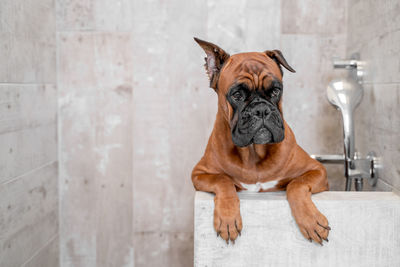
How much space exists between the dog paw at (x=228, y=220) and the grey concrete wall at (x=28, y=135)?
100 cm

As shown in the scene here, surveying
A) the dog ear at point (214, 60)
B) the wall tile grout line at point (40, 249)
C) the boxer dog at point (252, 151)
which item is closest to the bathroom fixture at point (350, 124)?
the boxer dog at point (252, 151)

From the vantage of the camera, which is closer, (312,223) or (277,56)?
(312,223)

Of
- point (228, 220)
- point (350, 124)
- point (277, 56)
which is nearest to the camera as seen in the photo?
point (228, 220)

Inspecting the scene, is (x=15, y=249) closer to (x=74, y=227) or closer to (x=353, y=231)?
(x=74, y=227)

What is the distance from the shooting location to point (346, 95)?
1.80 metres

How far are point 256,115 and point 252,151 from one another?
8.7 inches

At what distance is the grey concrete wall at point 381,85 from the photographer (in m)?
1.51

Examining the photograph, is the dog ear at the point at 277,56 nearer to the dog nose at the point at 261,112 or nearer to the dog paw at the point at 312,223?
the dog nose at the point at 261,112

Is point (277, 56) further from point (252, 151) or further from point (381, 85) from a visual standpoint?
point (381, 85)

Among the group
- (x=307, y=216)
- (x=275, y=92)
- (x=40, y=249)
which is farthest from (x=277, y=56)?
(x=40, y=249)

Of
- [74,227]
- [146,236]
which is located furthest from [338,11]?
[74,227]

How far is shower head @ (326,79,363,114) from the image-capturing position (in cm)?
179

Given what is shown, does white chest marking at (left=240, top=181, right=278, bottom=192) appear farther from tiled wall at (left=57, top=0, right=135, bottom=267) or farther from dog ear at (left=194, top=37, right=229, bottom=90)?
tiled wall at (left=57, top=0, right=135, bottom=267)

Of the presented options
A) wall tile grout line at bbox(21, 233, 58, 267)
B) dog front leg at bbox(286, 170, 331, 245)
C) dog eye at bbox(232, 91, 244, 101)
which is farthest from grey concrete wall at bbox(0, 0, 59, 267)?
dog front leg at bbox(286, 170, 331, 245)
